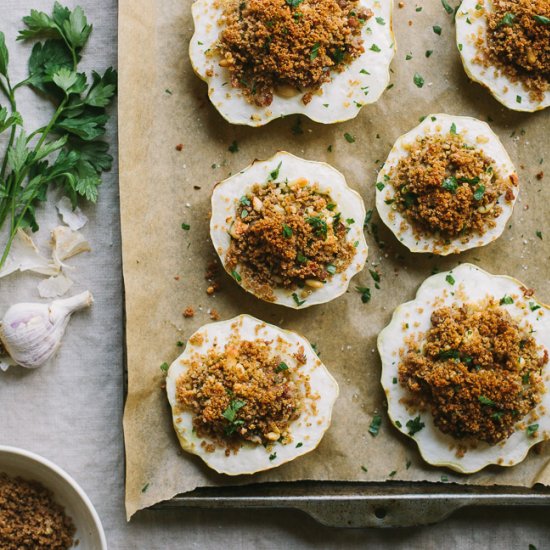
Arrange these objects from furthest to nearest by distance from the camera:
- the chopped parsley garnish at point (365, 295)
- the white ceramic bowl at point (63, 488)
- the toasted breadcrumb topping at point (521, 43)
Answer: the chopped parsley garnish at point (365, 295) → the toasted breadcrumb topping at point (521, 43) → the white ceramic bowl at point (63, 488)

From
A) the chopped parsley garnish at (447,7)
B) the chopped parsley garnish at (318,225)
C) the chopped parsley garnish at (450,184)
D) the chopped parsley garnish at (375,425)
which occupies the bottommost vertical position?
the chopped parsley garnish at (375,425)

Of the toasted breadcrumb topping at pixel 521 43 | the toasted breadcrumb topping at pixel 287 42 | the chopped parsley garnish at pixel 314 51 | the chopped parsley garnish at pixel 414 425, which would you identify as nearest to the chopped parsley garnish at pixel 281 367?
the chopped parsley garnish at pixel 414 425

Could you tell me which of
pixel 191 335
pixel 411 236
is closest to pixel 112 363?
pixel 191 335

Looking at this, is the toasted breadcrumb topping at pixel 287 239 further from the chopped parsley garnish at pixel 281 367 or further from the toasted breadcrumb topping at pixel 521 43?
the toasted breadcrumb topping at pixel 521 43

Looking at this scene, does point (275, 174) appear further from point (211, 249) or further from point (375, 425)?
point (375, 425)

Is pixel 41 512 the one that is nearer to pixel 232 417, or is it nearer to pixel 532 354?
pixel 232 417
